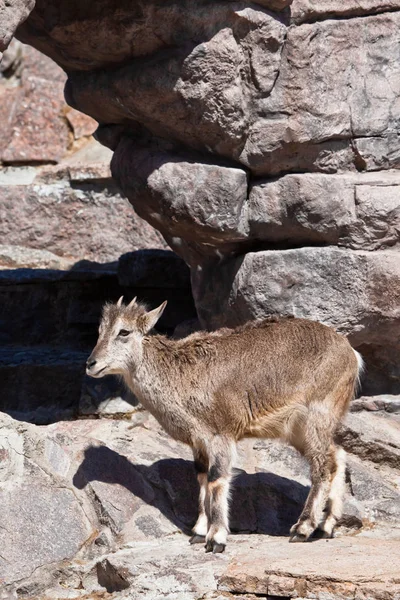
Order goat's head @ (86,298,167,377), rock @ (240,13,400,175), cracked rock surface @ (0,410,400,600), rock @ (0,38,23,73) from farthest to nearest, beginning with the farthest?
1. rock @ (0,38,23,73)
2. rock @ (240,13,400,175)
3. goat's head @ (86,298,167,377)
4. cracked rock surface @ (0,410,400,600)

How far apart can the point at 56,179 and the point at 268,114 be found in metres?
5.50

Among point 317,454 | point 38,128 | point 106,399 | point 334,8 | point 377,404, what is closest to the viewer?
point 317,454

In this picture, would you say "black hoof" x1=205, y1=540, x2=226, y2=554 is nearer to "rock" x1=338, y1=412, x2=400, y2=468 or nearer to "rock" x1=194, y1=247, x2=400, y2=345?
"rock" x1=338, y1=412, x2=400, y2=468

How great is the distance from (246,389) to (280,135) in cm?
216

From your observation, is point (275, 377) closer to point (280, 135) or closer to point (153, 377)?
point (153, 377)

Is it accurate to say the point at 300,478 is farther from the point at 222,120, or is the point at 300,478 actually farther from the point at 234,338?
the point at 222,120

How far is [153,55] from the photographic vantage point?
876cm

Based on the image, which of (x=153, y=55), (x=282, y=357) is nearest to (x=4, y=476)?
(x=282, y=357)

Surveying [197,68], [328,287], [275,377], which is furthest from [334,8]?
[275,377]

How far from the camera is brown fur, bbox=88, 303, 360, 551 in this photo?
310 inches

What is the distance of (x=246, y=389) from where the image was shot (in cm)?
795

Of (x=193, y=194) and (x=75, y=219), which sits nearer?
(x=193, y=194)

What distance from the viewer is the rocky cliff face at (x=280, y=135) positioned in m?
8.66

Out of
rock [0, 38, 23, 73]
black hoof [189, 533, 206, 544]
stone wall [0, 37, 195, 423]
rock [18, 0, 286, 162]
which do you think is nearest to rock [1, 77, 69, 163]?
stone wall [0, 37, 195, 423]
